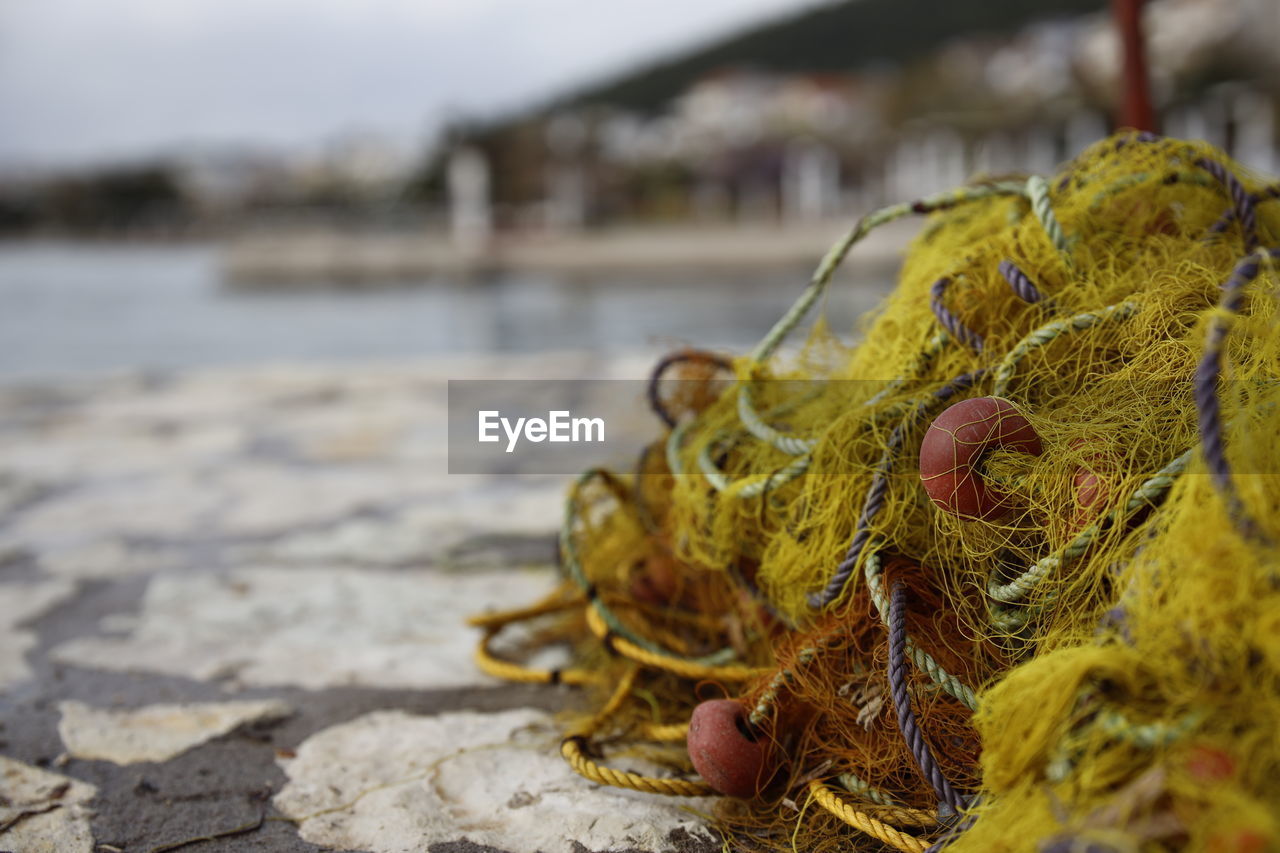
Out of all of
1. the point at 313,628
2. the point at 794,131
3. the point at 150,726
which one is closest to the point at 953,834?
the point at 150,726

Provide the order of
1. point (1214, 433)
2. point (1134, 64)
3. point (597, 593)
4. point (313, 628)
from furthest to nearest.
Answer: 1. point (1134, 64)
2. point (313, 628)
3. point (597, 593)
4. point (1214, 433)

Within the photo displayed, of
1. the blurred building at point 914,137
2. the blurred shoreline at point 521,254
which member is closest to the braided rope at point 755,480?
the blurred shoreline at point 521,254

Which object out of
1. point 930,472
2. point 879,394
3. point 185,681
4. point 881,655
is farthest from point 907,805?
point 185,681

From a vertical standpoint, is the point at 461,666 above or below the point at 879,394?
below

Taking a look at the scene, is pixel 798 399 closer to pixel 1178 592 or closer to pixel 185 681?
pixel 1178 592

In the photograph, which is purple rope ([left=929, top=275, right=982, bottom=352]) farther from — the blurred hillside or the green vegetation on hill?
the green vegetation on hill

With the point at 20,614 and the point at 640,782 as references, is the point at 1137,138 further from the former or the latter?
the point at 20,614

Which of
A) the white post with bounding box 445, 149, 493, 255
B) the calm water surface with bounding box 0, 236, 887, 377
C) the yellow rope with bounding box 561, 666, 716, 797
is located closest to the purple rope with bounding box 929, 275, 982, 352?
the calm water surface with bounding box 0, 236, 887, 377
